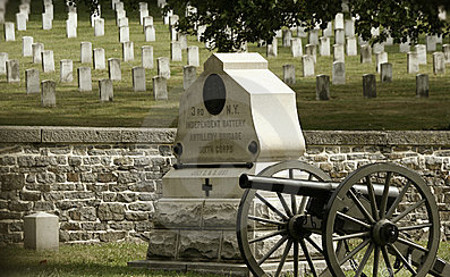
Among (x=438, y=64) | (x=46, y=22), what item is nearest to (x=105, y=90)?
(x=438, y=64)

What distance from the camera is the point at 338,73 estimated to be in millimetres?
20953

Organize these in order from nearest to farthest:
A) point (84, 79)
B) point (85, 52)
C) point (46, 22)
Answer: point (84, 79) < point (85, 52) < point (46, 22)

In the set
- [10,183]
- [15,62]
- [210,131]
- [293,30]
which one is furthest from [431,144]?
[293,30]

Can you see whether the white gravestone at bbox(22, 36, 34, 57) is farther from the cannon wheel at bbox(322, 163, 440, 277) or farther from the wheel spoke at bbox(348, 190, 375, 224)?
the wheel spoke at bbox(348, 190, 375, 224)

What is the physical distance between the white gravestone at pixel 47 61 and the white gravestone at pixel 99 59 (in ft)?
4.00

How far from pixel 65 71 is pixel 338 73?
7191 mm

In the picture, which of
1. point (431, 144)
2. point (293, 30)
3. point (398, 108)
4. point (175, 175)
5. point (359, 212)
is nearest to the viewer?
point (359, 212)

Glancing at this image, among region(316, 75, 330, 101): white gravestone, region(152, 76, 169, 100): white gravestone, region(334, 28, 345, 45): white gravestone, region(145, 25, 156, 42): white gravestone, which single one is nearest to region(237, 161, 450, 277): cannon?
region(152, 76, 169, 100): white gravestone

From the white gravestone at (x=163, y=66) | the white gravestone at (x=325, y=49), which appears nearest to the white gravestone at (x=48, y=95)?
the white gravestone at (x=163, y=66)

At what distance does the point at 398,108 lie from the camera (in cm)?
1811

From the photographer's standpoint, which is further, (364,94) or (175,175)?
(364,94)

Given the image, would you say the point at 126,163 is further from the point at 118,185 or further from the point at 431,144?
the point at 431,144

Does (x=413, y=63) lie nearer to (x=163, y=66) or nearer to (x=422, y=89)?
(x=422, y=89)

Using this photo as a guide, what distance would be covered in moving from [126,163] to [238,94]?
4.26 metres
